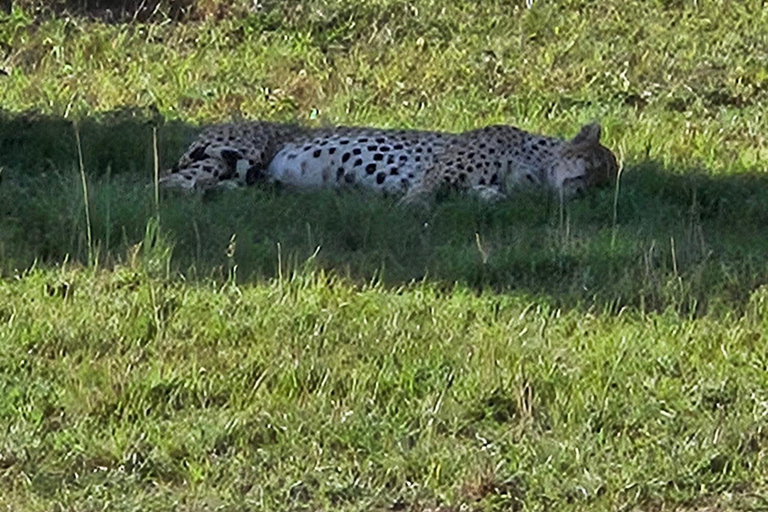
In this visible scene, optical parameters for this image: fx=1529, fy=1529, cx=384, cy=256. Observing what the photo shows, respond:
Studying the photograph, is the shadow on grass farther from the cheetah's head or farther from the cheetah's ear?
the cheetah's ear

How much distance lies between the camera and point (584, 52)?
40.0ft

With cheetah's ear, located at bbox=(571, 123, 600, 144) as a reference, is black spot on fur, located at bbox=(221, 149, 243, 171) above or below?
below

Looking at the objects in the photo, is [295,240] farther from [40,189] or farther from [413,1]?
[413,1]

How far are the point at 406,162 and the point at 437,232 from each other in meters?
1.25

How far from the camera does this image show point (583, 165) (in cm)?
896

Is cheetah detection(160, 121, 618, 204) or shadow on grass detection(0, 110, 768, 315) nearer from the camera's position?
shadow on grass detection(0, 110, 768, 315)

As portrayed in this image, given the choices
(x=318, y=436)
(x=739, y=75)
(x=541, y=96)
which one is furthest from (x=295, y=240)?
(x=739, y=75)

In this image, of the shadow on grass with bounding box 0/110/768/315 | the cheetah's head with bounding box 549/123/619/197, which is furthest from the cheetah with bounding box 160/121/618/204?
the shadow on grass with bounding box 0/110/768/315

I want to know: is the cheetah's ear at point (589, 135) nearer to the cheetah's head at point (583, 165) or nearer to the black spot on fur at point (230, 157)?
the cheetah's head at point (583, 165)

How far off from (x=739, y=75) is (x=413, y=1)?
303cm

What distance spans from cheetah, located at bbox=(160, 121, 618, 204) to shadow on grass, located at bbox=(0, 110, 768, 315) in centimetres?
21

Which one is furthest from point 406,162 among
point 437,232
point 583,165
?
point 437,232

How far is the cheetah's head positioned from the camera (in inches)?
354

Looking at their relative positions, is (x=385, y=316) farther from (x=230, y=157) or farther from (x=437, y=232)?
(x=230, y=157)
